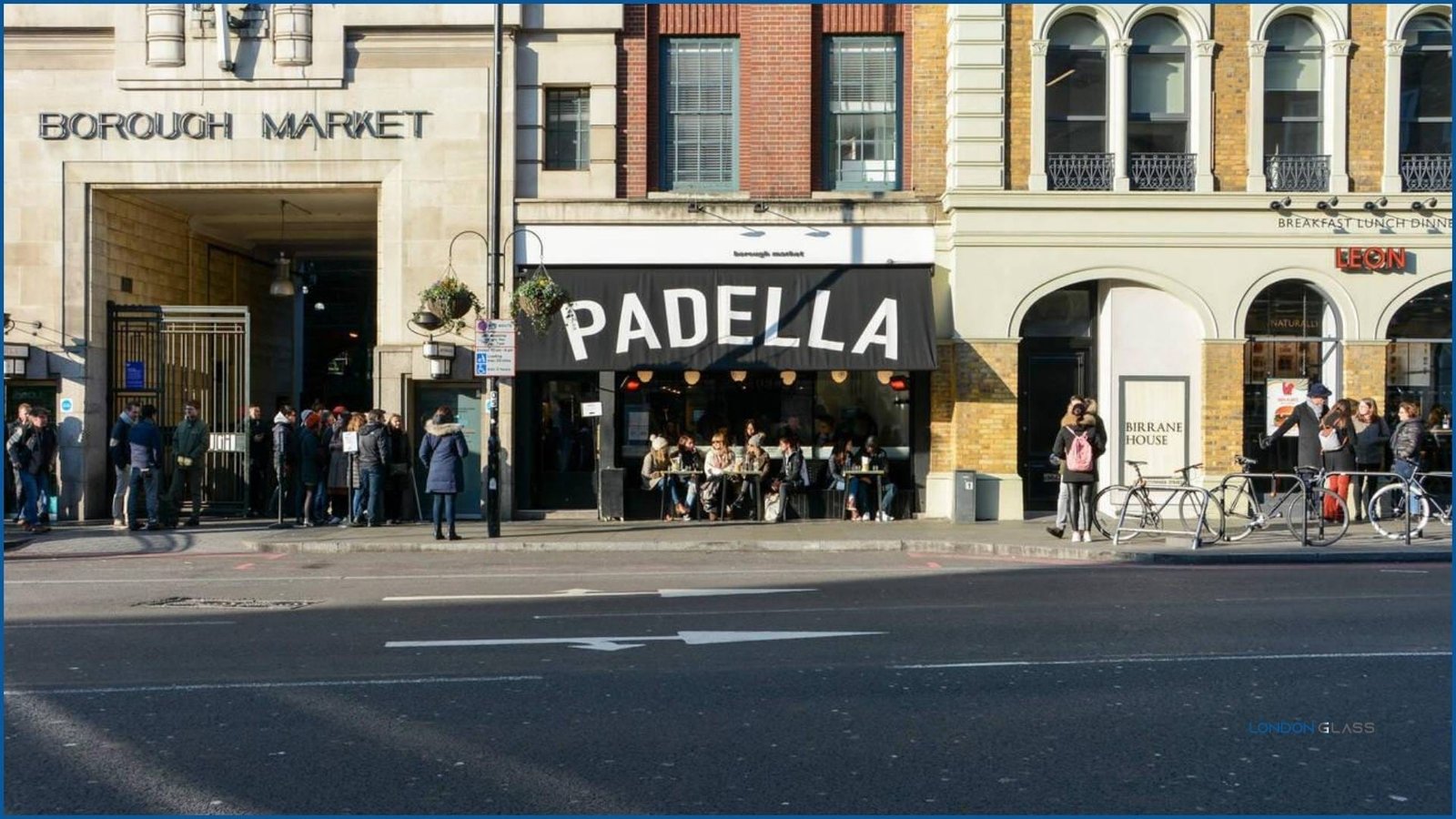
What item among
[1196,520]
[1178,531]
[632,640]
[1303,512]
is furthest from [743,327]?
[632,640]

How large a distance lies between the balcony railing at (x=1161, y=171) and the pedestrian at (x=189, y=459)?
1504cm

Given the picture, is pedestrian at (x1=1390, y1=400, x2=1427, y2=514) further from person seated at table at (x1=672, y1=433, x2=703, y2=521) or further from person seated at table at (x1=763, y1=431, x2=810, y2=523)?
person seated at table at (x1=672, y1=433, x2=703, y2=521)

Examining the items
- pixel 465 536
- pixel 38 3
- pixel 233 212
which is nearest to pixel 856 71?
pixel 465 536

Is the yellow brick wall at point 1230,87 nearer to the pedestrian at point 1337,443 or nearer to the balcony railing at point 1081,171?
the balcony railing at point 1081,171

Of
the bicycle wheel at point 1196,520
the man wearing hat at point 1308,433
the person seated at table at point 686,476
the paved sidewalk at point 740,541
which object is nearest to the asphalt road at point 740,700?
the paved sidewalk at point 740,541

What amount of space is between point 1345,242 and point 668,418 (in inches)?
435

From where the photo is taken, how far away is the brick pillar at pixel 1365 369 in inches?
819

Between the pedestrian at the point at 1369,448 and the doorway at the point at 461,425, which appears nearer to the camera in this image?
the pedestrian at the point at 1369,448

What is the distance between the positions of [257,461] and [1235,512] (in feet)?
52.3

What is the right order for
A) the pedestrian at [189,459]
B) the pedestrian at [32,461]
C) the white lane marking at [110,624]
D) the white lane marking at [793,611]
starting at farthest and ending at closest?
the pedestrian at [189,459] < the pedestrian at [32,461] < the white lane marking at [793,611] < the white lane marking at [110,624]

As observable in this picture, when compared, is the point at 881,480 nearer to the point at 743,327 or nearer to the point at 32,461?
the point at 743,327

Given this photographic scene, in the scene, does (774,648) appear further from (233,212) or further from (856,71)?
(233,212)

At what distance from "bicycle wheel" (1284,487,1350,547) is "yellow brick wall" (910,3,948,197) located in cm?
743

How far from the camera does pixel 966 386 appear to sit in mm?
20797
